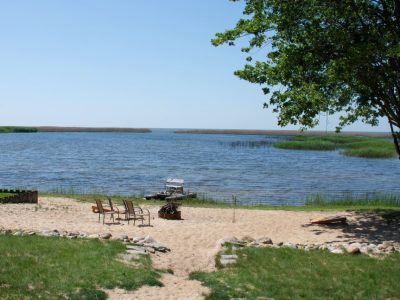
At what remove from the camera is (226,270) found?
10766 millimetres

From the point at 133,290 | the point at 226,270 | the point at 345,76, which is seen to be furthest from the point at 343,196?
the point at 133,290

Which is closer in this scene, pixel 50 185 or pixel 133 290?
pixel 133 290

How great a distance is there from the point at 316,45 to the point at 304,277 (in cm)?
860

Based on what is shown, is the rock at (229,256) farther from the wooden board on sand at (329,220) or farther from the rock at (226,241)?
the wooden board on sand at (329,220)

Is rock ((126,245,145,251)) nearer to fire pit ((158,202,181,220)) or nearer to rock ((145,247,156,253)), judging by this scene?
rock ((145,247,156,253))

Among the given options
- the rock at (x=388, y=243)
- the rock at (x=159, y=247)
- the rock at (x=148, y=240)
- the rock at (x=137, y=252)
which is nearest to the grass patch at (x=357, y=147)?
the rock at (x=388, y=243)

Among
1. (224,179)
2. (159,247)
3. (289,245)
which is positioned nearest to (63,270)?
(159,247)

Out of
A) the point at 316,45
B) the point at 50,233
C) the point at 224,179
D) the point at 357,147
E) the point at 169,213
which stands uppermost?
the point at 316,45

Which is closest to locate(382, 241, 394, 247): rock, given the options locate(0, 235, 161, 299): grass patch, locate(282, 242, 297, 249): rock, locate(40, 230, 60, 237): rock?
locate(282, 242, 297, 249): rock

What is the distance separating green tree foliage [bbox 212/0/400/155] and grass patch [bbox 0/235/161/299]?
7606 mm

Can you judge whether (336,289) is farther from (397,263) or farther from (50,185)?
(50,185)

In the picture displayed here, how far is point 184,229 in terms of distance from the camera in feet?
52.5

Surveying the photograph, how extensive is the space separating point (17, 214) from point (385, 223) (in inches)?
541

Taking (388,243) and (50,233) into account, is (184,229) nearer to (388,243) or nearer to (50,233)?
(50,233)
